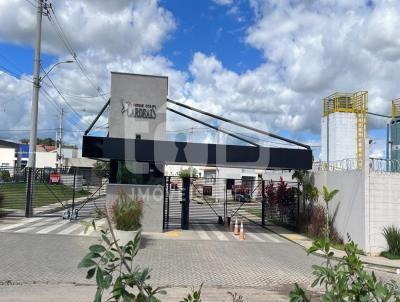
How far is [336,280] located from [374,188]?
14.5 meters

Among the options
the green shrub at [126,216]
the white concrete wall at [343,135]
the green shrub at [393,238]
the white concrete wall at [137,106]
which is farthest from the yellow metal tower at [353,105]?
the green shrub at [126,216]

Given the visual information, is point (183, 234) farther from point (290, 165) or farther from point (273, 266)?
point (273, 266)

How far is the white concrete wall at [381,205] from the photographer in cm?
1620

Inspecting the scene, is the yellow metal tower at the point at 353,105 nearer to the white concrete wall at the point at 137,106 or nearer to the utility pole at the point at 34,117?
the white concrete wall at the point at 137,106

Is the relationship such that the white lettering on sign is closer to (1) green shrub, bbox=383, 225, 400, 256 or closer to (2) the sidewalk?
(2) the sidewalk

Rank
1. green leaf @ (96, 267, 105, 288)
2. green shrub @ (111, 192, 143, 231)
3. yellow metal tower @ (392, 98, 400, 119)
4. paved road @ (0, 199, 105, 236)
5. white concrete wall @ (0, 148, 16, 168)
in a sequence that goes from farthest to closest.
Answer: white concrete wall @ (0, 148, 16, 168) → yellow metal tower @ (392, 98, 400, 119) → paved road @ (0, 199, 105, 236) → green shrub @ (111, 192, 143, 231) → green leaf @ (96, 267, 105, 288)

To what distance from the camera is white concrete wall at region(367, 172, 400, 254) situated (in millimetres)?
16203

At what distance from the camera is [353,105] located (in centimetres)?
3156

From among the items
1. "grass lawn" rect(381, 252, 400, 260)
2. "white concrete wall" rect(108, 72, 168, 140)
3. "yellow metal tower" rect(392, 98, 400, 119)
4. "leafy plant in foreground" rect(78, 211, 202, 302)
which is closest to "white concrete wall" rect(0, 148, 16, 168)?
"white concrete wall" rect(108, 72, 168, 140)

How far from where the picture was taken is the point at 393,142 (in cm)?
2352

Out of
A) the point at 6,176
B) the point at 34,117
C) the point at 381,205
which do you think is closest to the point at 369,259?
the point at 381,205

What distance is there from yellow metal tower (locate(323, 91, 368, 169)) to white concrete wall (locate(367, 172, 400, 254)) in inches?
513

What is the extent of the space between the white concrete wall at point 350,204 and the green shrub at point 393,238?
721 millimetres

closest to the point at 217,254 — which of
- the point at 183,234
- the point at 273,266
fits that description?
the point at 273,266
